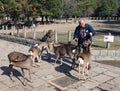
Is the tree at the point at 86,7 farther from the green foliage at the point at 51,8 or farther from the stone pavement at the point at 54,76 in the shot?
the stone pavement at the point at 54,76

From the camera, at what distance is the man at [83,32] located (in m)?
8.63

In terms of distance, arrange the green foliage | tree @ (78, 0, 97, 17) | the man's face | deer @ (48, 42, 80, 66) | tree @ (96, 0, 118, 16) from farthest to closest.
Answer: tree @ (96, 0, 118, 16) → tree @ (78, 0, 97, 17) → the green foliage → deer @ (48, 42, 80, 66) → the man's face

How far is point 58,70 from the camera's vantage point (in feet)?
31.6

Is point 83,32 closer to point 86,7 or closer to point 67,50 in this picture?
point 67,50

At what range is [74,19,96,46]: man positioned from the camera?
8.63 meters

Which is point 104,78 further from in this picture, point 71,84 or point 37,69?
point 37,69

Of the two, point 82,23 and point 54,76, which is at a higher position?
point 82,23

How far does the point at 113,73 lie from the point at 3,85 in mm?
4345

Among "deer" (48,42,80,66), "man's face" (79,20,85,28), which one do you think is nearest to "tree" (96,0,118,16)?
"deer" (48,42,80,66)

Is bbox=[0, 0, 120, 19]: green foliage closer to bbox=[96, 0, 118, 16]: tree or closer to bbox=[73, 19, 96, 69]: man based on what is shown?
bbox=[96, 0, 118, 16]: tree

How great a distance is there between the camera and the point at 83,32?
347 inches

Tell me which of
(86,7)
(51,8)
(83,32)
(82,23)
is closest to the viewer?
(82,23)

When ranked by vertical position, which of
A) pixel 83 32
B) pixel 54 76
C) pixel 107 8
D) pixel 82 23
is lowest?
pixel 54 76

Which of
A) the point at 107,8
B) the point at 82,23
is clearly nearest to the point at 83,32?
the point at 82,23
